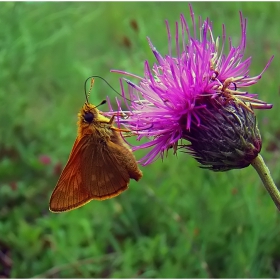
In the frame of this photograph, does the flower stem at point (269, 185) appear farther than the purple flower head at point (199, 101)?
No

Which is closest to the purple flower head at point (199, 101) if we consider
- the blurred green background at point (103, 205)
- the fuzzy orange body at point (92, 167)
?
the fuzzy orange body at point (92, 167)

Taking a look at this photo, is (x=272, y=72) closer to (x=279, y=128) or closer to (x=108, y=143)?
(x=279, y=128)

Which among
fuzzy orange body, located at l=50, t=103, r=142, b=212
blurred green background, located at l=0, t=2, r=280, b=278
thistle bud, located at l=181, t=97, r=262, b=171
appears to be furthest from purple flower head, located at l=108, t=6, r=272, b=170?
blurred green background, located at l=0, t=2, r=280, b=278

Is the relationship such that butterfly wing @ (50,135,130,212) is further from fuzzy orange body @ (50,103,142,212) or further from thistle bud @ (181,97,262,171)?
thistle bud @ (181,97,262,171)

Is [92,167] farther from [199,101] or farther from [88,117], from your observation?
[199,101]

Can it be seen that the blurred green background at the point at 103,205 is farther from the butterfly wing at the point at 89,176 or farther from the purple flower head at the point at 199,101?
the purple flower head at the point at 199,101

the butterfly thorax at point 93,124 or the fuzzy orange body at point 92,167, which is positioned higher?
the butterfly thorax at point 93,124

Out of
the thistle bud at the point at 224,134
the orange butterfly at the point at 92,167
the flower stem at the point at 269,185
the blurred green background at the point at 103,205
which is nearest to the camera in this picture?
the flower stem at the point at 269,185

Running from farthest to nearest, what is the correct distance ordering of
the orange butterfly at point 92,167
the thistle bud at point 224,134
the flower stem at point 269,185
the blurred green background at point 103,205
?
the blurred green background at point 103,205, the orange butterfly at point 92,167, the thistle bud at point 224,134, the flower stem at point 269,185
